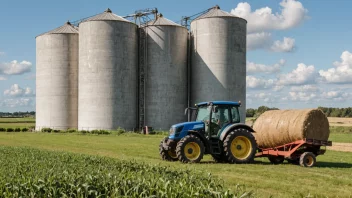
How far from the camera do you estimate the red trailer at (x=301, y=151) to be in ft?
61.6

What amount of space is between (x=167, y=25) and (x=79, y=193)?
48.9 meters

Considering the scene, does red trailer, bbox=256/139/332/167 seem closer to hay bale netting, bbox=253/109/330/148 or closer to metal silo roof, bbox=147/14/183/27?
hay bale netting, bbox=253/109/330/148

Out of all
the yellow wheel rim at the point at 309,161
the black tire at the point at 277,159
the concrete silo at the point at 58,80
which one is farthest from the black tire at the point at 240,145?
the concrete silo at the point at 58,80

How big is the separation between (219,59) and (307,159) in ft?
118

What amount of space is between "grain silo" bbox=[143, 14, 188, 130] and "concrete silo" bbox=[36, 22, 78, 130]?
33.5ft

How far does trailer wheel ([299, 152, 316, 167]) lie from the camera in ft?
61.4

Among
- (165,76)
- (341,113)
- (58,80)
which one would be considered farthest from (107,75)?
(341,113)

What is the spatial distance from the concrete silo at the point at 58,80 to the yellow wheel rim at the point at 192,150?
134 feet

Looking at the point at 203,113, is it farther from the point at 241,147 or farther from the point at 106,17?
the point at 106,17

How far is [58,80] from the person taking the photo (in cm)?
5862

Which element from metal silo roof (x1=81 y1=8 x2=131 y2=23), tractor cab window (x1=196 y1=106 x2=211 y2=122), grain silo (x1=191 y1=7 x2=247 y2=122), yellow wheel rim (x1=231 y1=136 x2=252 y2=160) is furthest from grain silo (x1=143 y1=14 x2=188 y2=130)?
yellow wheel rim (x1=231 y1=136 x2=252 y2=160)

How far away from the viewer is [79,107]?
182 ft

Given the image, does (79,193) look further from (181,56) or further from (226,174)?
(181,56)

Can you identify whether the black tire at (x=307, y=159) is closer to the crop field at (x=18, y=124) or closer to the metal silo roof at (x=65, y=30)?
Result: the metal silo roof at (x=65, y=30)
